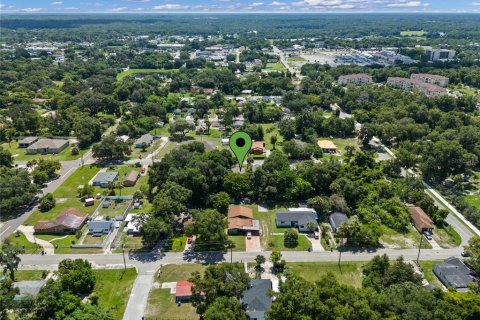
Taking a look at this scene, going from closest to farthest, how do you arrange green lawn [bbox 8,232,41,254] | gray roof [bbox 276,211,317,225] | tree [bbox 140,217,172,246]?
tree [bbox 140,217,172,246]
green lawn [bbox 8,232,41,254]
gray roof [bbox 276,211,317,225]

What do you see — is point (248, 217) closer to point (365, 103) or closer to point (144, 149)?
point (144, 149)

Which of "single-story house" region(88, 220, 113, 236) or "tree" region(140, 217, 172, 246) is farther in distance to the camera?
"single-story house" region(88, 220, 113, 236)

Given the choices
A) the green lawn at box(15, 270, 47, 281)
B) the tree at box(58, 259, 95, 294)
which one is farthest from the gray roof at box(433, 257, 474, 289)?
the green lawn at box(15, 270, 47, 281)

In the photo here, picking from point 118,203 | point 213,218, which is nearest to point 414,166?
point 213,218

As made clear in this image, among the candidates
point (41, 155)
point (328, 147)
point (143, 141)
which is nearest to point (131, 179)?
point (143, 141)

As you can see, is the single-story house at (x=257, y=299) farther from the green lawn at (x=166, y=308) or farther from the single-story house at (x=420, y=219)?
the single-story house at (x=420, y=219)

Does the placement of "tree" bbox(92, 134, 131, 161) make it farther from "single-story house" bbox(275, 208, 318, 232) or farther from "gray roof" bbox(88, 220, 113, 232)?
"single-story house" bbox(275, 208, 318, 232)

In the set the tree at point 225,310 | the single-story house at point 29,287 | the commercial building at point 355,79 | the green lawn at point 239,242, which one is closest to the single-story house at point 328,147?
the green lawn at point 239,242

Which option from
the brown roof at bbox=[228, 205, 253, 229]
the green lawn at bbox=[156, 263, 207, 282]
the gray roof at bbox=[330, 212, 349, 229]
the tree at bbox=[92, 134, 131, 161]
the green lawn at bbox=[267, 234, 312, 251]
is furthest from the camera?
the tree at bbox=[92, 134, 131, 161]
